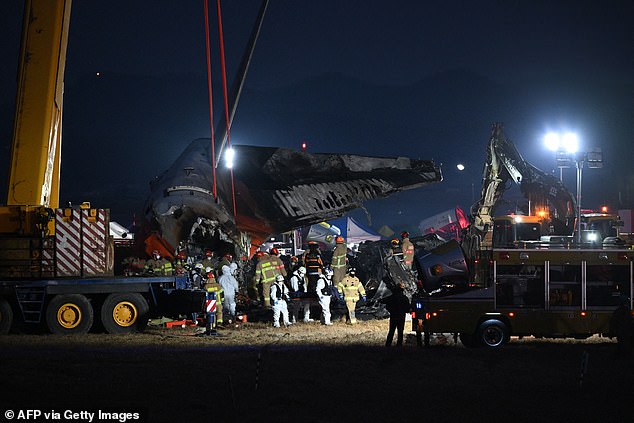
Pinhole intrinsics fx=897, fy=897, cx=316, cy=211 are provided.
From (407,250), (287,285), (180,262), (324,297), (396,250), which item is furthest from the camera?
(396,250)

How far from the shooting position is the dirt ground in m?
11.7

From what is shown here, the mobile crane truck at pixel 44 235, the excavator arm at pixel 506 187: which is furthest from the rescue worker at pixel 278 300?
the excavator arm at pixel 506 187

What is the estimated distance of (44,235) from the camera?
68.6 ft

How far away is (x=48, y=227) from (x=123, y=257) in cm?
1163

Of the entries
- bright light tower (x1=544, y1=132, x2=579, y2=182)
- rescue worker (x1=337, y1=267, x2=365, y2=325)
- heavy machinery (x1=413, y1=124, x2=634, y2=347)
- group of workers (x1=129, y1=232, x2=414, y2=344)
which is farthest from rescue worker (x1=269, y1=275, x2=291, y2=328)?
bright light tower (x1=544, y1=132, x2=579, y2=182)

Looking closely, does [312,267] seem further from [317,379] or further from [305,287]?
[317,379]

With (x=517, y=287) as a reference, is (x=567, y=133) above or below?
above

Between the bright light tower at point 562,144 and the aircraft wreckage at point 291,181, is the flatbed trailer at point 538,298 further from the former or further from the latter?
the bright light tower at point 562,144

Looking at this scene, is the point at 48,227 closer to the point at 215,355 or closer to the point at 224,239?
the point at 215,355

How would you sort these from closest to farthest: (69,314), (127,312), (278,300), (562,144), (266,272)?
1. (69,314)
2. (127,312)
3. (278,300)
4. (266,272)
5. (562,144)

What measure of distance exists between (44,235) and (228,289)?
5.31 meters

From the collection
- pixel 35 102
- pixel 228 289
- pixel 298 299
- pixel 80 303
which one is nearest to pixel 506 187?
pixel 298 299

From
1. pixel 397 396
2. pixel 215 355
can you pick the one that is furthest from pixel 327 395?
pixel 215 355

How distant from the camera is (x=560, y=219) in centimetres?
3500
